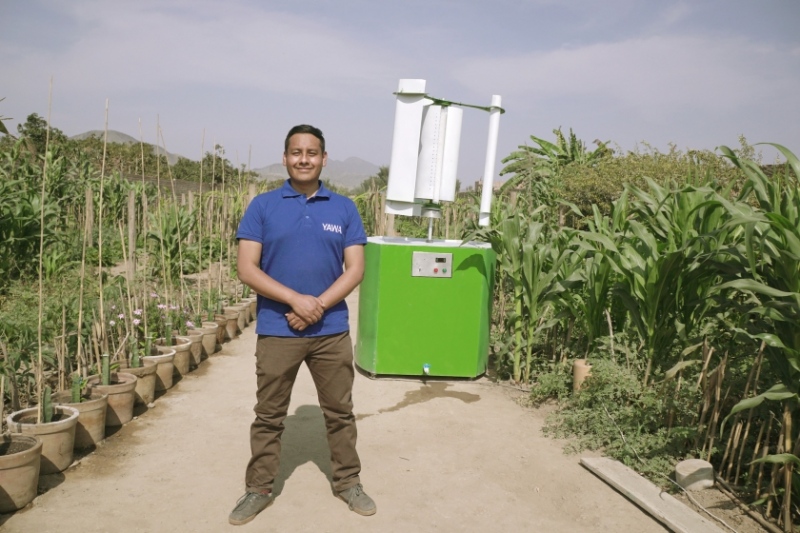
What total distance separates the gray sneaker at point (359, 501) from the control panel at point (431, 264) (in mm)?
2483

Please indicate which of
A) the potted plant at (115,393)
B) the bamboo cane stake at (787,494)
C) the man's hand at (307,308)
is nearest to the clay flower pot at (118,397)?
the potted plant at (115,393)

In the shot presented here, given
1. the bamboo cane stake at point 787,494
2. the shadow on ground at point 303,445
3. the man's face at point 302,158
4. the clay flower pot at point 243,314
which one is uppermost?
the man's face at point 302,158

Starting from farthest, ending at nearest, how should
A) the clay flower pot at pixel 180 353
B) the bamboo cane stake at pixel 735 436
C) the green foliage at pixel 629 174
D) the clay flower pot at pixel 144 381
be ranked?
the green foliage at pixel 629 174 < the clay flower pot at pixel 180 353 < the clay flower pot at pixel 144 381 < the bamboo cane stake at pixel 735 436

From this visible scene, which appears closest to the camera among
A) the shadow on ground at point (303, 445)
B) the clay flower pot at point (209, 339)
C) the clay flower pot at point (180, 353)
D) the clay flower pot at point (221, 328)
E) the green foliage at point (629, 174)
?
the shadow on ground at point (303, 445)

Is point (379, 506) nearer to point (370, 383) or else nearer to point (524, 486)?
point (524, 486)

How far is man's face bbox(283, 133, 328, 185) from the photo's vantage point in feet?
9.56

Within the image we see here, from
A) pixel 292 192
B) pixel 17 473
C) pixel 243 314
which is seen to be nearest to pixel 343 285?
pixel 292 192

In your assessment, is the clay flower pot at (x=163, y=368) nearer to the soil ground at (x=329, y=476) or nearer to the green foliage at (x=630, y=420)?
the soil ground at (x=329, y=476)

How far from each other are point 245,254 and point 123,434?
1941 millimetres

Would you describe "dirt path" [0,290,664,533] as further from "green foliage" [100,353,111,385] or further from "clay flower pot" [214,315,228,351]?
"clay flower pot" [214,315,228,351]

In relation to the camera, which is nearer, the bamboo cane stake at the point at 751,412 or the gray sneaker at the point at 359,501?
the gray sneaker at the point at 359,501

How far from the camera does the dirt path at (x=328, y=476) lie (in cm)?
298

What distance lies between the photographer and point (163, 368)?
4926mm

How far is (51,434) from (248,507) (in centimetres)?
124
